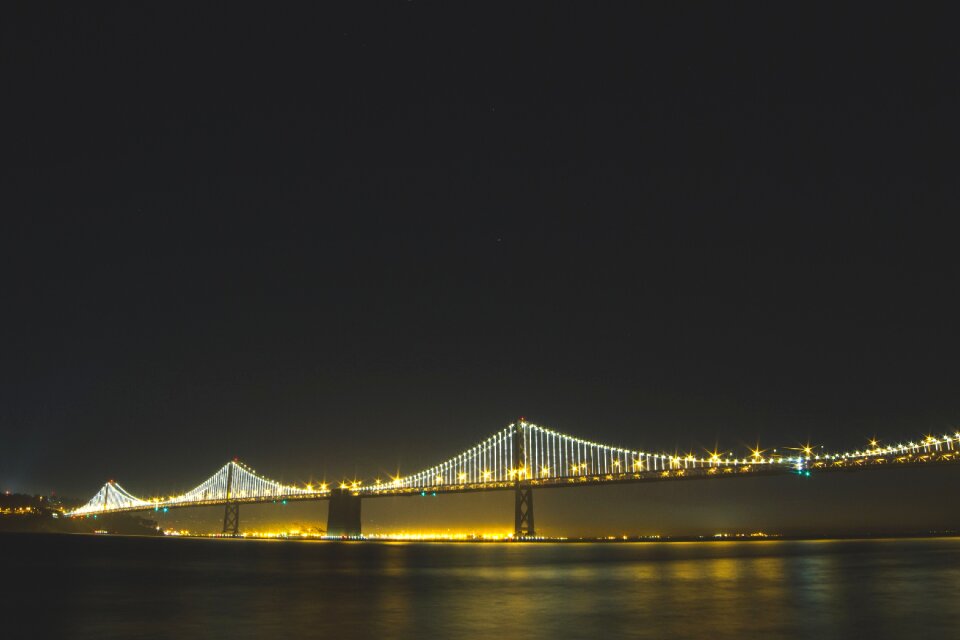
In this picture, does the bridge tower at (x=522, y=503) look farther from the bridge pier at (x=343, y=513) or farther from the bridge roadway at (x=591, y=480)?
the bridge pier at (x=343, y=513)

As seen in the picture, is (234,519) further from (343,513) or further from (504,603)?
(504,603)

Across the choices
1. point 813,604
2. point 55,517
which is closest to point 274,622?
point 813,604

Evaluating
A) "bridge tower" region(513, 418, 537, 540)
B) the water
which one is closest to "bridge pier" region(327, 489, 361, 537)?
"bridge tower" region(513, 418, 537, 540)

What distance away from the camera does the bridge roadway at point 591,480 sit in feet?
196


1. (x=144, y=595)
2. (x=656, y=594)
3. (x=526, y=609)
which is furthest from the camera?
(x=144, y=595)

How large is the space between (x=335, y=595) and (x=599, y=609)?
6269 mm

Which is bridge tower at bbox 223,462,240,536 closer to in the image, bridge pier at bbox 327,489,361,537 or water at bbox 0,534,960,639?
bridge pier at bbox 327,489,361,537

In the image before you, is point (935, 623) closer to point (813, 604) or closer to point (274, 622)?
point (813, 604)

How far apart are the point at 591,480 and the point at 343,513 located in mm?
23153

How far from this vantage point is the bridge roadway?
59819 mm

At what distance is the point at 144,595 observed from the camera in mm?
19609

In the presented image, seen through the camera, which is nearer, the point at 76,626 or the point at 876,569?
the point at 76,626

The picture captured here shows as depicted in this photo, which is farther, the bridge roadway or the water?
the bridge roadway

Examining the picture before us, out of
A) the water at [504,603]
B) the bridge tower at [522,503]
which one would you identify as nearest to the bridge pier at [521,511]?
the bridge tower at [522,503]
